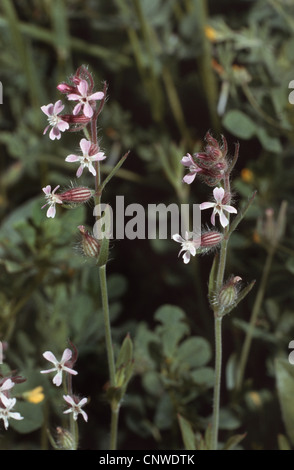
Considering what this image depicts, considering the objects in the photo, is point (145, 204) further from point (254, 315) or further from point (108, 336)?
point (108, 336)

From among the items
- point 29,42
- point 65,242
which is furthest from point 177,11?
point 65,242

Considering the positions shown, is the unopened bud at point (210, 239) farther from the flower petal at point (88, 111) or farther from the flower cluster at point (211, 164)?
the flower petal at point (88, 111)

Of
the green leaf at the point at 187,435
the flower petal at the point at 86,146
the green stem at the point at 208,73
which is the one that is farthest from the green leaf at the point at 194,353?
the green stem at the point at 208,73

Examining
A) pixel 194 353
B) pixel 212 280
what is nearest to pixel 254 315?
pixel 194 353

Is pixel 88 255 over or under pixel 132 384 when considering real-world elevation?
over

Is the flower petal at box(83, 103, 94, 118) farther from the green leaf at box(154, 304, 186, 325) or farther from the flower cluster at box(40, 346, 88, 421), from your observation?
the green leaf at box(154, 304, 186, 325)
